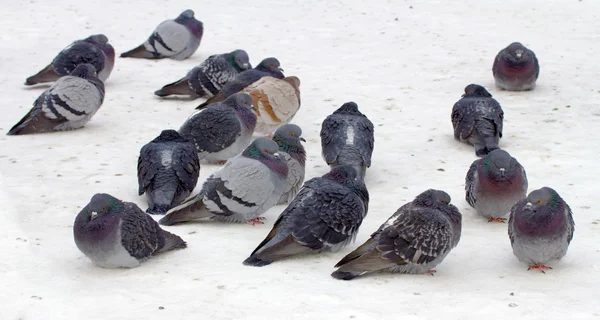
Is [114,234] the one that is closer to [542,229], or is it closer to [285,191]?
[285,191]

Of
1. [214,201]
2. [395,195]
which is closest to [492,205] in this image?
[395,195]

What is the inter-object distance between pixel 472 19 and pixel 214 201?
29.4ft

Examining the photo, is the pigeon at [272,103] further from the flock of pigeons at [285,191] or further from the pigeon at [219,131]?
the pigeon at [219,131]

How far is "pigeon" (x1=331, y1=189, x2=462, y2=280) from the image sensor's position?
5.45m

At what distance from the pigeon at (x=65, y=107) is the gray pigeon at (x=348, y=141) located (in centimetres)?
279

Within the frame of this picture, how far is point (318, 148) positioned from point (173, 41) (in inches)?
169

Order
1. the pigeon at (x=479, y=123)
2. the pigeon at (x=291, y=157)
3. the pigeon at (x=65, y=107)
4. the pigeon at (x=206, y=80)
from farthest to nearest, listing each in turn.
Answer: the pigeon at (x=206, y=80), the pigeon at (x=65, y=107), the pigeon at (x=479, y=123), the pigeon at (x=291, y=157)

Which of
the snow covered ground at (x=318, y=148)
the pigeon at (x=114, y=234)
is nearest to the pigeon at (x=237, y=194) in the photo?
the snow covered ground at (x=318, y=148)

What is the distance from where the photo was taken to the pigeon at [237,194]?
21.3 feet

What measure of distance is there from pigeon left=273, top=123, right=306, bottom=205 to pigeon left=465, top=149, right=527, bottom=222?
1497 millimetres

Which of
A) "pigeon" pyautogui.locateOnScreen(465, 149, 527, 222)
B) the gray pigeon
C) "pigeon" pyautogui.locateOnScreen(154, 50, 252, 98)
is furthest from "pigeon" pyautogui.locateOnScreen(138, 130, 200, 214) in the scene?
"pigeon" pyautogui.locateOnScreen(154, 50, 252, 98)

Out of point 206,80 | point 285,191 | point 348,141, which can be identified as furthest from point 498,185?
point 206,80

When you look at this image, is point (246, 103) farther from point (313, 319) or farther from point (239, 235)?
point (313, 319)

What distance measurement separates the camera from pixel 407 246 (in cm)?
551
